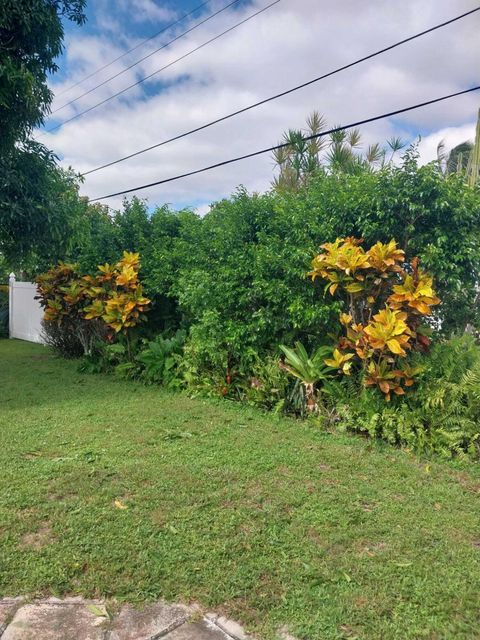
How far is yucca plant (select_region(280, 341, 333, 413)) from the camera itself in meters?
4.78

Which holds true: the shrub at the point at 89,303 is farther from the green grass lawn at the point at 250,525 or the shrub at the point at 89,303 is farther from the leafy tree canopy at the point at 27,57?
the green grass lawn at the point at 250,525

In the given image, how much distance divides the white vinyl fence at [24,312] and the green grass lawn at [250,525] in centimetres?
740

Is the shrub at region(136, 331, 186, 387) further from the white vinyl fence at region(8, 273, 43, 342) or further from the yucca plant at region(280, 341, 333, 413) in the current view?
the white vinyl fence at region(8, 273, 43, 342)

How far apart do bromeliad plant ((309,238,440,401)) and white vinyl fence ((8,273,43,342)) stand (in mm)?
8841

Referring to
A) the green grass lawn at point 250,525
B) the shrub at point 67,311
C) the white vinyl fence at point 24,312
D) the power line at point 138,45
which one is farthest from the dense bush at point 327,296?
the white vinyl fence at point 24,312

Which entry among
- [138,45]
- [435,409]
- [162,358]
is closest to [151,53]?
[138,45]

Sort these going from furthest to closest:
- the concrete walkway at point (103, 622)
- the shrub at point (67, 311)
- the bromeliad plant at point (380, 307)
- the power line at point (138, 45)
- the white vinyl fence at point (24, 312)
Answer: the white vinyl fence at point (24, 312), the shrub at point (67, 311), the power line at point (138, 45), the bromeliad plant at point (380, 307), the concrete walkway at point (103, 622)

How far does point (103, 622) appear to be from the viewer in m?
1.99

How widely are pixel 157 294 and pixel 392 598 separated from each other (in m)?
5.55

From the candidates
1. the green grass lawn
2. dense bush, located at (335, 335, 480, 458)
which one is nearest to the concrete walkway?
the green grass lawn

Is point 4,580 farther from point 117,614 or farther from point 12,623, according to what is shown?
point 117,614

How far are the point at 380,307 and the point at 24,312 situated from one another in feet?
33.4

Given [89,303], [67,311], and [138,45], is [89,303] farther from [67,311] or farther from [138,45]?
[138,45]

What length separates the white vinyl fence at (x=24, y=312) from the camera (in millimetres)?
11516
